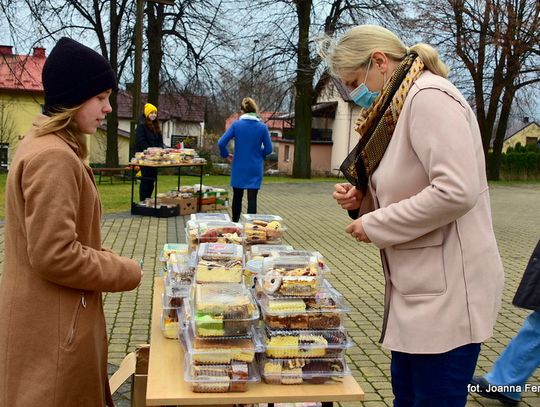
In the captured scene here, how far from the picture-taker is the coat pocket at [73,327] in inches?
88.9

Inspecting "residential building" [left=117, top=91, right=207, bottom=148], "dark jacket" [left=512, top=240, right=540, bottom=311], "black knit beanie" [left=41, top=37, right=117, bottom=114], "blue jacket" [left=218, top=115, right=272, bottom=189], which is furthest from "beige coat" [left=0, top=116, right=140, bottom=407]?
"residential building" [left=117, top=91, right=207, bottom=148]

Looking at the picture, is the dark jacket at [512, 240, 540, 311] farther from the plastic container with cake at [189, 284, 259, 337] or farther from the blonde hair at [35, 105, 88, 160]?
the blonde hair at [35, 105, 88, 160]

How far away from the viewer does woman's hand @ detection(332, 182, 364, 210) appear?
8.64 feet

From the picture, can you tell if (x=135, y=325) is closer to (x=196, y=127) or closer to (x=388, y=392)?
(x=388, y=392)

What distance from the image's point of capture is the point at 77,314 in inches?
90.1

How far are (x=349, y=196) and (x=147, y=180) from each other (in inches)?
380

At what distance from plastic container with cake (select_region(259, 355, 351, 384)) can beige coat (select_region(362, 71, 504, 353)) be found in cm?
30

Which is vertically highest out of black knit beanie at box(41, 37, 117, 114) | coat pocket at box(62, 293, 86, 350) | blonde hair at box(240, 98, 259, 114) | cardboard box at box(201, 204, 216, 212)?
blonde hair at box(240, 98, 259, 114)

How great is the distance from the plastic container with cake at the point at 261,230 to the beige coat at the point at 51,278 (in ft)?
4.52

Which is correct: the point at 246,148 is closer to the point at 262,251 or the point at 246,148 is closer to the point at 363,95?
the point at 262,251

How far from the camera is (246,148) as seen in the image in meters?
9.59

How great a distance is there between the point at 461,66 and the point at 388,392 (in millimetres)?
28924

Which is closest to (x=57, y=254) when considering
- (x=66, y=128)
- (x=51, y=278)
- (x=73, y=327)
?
(x=51, y=278)

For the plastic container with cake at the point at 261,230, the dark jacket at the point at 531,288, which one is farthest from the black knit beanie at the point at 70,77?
the dark jacket at the point at 531,288
